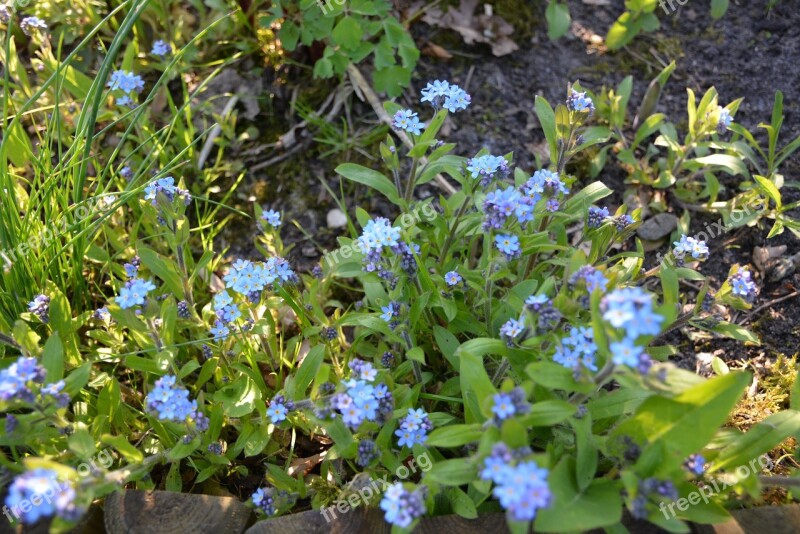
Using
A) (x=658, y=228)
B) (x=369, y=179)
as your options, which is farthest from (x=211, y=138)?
(x=658, y=228)

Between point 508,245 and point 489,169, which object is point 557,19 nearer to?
point 489,169

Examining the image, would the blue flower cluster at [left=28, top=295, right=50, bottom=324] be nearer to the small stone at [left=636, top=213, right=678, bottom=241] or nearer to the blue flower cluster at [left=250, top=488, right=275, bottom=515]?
the blue flower cluster at [left=250, top=488, right=275, bottom=515]

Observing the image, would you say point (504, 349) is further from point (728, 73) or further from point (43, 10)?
point (43, 10)

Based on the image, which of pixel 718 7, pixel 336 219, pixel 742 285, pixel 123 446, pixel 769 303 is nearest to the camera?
pixel 123 446

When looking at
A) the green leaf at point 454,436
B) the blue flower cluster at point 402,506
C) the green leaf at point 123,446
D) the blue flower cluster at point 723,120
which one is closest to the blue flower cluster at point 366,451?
the green leaf at point 454,436

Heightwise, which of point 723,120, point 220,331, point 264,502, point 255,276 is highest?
point 723,120

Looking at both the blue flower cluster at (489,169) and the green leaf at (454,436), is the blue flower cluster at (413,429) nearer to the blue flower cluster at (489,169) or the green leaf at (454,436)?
the green leaf at (454,436)

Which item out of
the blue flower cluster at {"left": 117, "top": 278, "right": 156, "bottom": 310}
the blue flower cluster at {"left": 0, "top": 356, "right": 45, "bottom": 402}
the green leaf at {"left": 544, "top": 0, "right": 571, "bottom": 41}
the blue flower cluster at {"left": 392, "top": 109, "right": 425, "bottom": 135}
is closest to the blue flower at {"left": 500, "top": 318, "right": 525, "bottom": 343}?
the blue flower cluster at {"left": 392, "top": 109, "right": 425, "bottom": 135}
